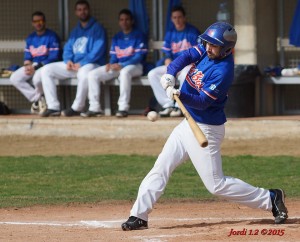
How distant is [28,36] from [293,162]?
5.51 meters

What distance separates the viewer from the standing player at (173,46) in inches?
588

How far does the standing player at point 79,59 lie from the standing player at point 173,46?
109 centimetres

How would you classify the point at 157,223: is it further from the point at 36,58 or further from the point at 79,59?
the point at 36,58

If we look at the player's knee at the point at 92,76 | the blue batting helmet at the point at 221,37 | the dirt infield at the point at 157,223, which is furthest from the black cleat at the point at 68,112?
the blue batting helmet at the point at 221,37

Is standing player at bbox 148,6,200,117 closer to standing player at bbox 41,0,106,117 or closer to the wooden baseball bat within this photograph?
standing player at bbox 41,0,106,117

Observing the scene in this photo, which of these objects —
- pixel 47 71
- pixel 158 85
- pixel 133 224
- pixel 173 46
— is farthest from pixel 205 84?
pixel 47 71

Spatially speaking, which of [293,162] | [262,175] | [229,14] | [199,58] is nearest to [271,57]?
[229,14]

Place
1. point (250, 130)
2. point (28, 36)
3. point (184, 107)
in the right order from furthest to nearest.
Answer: point (28, 36)
point (250, 130)
point (184, 107)

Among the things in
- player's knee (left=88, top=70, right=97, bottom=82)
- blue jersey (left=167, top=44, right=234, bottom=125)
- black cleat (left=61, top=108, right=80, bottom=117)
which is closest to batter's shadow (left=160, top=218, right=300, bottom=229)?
blue jersey (left=167, top=44, right=234, bottom=125)

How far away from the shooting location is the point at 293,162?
13.0 meters

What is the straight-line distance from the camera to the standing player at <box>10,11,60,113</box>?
52.1 feet

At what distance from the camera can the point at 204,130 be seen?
816 cm

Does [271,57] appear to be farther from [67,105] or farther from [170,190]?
[170,190]

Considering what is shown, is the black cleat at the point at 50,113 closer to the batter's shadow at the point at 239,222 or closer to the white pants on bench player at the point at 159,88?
the white pants on bench player at the point at 159,88
